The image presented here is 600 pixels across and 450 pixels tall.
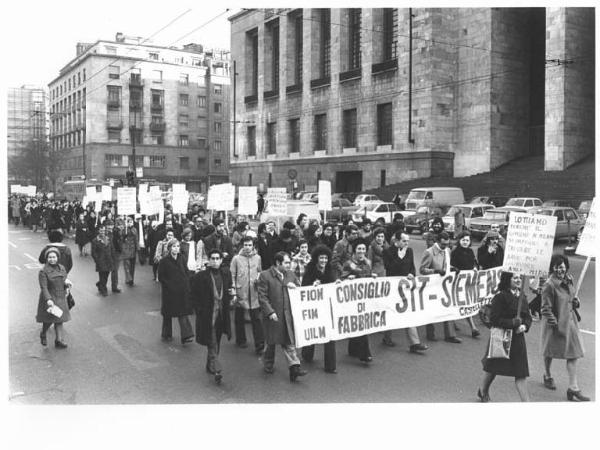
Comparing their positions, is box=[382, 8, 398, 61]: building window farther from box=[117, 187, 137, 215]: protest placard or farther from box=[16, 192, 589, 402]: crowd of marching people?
box=[16, 192, 589, 402]: crowd of marching people

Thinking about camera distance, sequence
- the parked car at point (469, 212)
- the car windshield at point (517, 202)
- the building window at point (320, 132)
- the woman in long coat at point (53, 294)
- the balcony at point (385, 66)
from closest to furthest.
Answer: the woman in long coat at point (53, 294) → the parked car at point (469, 212) → the car windshield at point (517, 202) → the balcony at point (385, 66) → the building window at point (320, 132)

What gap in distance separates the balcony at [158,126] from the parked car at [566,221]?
2322 inches

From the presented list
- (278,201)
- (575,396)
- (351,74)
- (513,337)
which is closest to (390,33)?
(351,74)

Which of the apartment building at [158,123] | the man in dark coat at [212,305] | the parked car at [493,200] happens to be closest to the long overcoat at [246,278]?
the man in dark coat at [212,305]

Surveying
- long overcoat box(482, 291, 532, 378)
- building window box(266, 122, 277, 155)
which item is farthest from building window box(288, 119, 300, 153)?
long overcoat box(482, 291, 532, 378)

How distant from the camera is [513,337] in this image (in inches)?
255

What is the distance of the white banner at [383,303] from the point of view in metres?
7.80

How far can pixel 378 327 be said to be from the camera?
852cm

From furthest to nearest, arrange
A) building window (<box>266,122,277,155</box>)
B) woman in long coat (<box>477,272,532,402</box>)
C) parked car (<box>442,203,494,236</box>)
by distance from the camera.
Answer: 1. building window (<box>266,122,277,155</box>)
2. parked car (<box>442,203,494,236</box>)
3. woman in long coat (<box>477,272,532,402</box>)

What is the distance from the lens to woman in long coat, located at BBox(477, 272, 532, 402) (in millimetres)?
6434

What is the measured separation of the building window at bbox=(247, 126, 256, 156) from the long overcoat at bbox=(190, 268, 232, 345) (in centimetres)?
4839

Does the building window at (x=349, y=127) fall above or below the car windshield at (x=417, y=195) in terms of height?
above

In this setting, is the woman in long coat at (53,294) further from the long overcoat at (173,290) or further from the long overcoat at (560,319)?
the long overcoat at (560,319)
